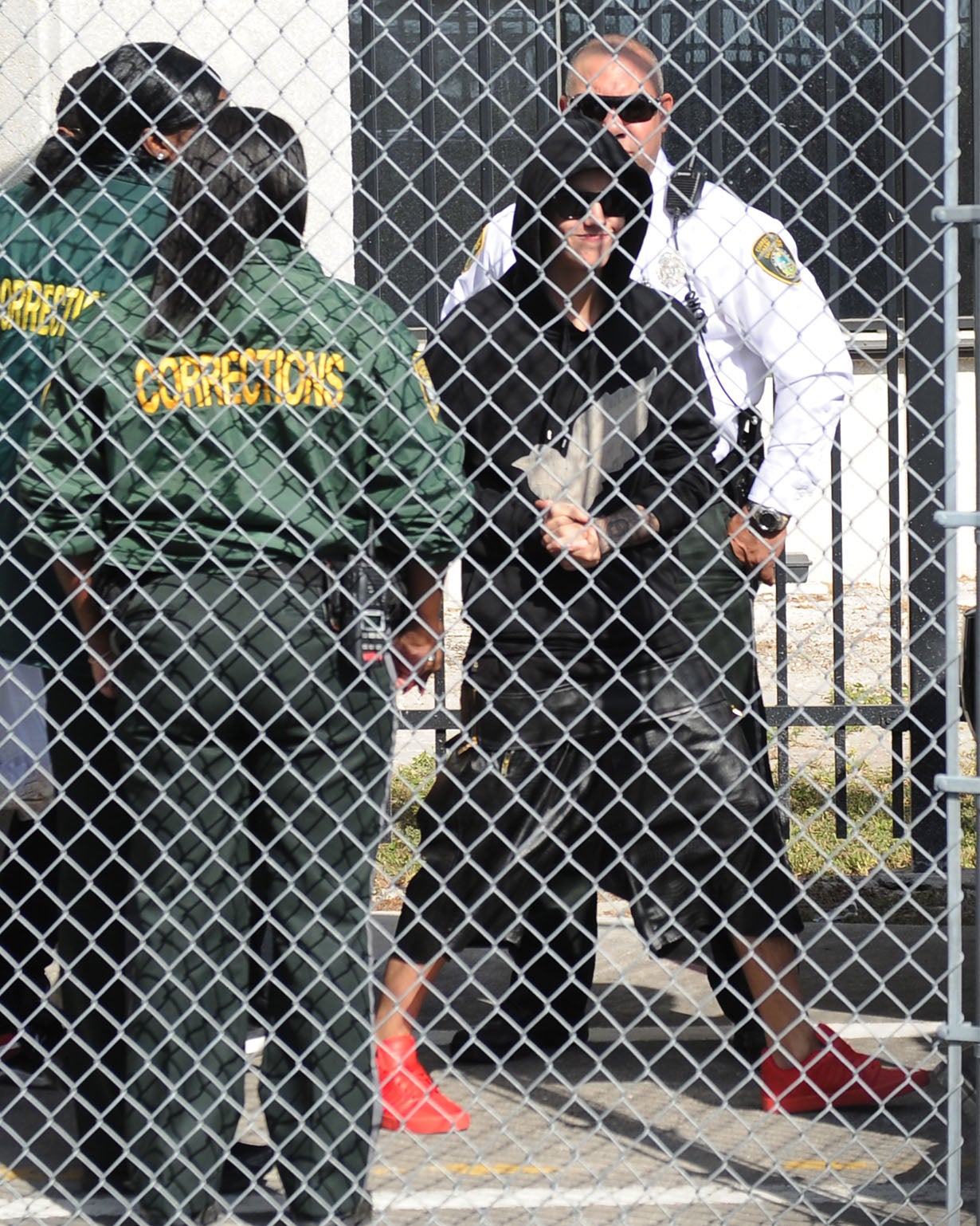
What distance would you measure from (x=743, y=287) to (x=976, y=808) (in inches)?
58.5

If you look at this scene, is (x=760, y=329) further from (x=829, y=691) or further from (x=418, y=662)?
(x=829, y=691)

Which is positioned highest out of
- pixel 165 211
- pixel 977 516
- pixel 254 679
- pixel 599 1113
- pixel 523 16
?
pixel 523 16

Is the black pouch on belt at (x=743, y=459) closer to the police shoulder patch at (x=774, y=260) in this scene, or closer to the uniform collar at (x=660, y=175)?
the police shoulder patch at (x=774, y=260)

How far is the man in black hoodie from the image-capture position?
3.44 metres

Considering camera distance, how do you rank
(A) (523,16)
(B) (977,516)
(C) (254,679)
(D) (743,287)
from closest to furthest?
(B) (977,516)
(C) (254,679)
(D) (743,287)
(A) (523,16)

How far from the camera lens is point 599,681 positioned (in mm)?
3551

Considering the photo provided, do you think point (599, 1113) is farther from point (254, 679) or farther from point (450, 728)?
point (450, 728)

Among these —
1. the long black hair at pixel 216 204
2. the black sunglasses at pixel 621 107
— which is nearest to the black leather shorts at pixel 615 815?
the long black hair at pixel 216 204

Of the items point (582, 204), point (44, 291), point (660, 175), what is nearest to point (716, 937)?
point (582, 204)

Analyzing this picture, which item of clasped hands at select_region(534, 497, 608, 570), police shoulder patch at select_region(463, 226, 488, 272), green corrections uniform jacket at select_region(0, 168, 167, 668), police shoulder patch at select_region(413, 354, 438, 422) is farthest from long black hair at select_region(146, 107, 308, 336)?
police shoulder patch at select_region(463, 226, 488, 272)

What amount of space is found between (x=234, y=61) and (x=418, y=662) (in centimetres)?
200

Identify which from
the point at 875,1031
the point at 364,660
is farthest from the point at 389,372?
the point at 875,1031

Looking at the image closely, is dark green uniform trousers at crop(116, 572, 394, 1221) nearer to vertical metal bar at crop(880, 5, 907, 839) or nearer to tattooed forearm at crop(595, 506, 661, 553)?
tattooed forearm at crop(595, 506, 661, 553)

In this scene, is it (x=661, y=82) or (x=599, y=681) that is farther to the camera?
(x=661, y=82)
